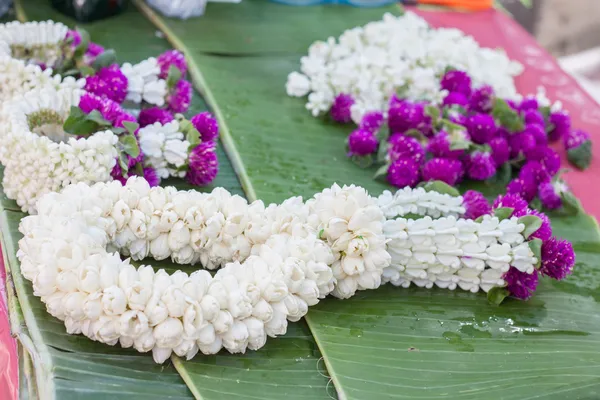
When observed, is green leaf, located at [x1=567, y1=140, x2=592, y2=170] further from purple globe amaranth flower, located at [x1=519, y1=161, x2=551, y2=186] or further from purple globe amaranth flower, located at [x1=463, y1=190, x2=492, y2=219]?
purple globe amaranth flower, located at [x1=463, y1=190, x2=492, y2=219]

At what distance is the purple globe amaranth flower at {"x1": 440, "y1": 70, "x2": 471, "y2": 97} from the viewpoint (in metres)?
1.79

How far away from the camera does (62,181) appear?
1209 mm

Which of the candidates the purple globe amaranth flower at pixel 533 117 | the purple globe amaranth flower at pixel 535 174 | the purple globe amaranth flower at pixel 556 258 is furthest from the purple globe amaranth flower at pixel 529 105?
the purple globe amaranth flower at pixel 556 258

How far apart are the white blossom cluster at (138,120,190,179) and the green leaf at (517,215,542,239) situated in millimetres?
634

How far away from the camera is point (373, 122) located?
5.39 feet

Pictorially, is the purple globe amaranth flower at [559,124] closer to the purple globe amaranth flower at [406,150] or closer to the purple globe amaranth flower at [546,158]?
the purple globe amaranth flower at [546,158]

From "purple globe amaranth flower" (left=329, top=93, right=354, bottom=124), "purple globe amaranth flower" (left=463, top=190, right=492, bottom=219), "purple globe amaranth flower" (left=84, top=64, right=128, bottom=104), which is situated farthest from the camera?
"purple globe amaranth flower" (left=329, top=93, right=354, bottom=124)

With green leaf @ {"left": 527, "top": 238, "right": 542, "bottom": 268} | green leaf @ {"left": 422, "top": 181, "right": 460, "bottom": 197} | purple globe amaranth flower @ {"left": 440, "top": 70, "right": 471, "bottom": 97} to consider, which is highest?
green leaf @ {"left": 527, "top": 238, "right": 542, "bottom": 268}

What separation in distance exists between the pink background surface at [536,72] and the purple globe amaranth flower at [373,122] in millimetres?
509

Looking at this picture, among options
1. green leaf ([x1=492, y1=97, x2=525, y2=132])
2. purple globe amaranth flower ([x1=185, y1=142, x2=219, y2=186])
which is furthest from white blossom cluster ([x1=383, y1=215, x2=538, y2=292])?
green leaf ([x1=492, y1=97, x2=525, y2=132])

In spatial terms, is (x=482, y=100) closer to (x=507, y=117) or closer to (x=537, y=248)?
(x=507, y=117)

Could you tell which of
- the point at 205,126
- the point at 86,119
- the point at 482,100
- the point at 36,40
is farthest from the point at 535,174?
the point at 36,40

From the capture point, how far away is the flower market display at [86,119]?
121 cm

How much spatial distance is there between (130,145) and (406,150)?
59cm
